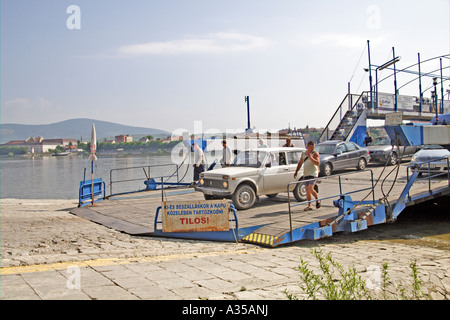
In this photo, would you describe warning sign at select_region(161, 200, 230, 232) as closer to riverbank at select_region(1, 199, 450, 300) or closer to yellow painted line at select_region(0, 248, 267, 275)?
riverbank at select_region(1, 199, 450, 300)

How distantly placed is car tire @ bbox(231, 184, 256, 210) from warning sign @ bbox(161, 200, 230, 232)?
2654 mm

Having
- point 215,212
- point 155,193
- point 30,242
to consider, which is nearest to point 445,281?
point 215,212

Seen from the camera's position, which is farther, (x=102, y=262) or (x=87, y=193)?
(x=87, y=193)

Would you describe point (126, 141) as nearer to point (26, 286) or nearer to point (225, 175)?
point (225, 175)

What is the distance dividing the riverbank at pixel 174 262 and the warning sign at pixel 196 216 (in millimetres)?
363

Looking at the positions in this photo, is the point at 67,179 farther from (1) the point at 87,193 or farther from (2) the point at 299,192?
(2) the point at 299,192

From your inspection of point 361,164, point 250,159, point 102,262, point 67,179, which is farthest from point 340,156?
point 67,179

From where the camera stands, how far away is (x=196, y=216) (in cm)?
892

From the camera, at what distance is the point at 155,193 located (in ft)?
56.4

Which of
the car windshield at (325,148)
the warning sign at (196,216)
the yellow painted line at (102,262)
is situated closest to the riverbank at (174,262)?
the yellow painted line at (102,262)

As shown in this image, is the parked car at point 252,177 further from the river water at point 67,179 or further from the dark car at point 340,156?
the dark car at point 340,156

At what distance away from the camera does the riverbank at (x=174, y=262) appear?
511 centimetres

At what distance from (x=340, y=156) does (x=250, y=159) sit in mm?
7914

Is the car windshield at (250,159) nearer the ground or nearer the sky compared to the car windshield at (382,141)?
nearer the ground
